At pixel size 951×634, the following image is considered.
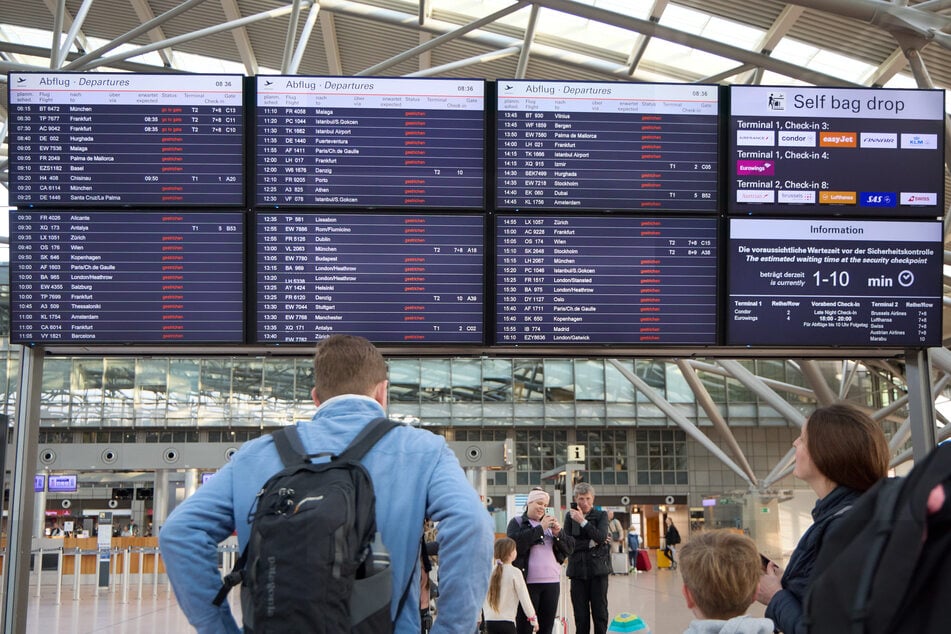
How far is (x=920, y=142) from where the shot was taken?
6910mm

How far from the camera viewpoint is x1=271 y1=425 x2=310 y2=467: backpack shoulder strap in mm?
2969

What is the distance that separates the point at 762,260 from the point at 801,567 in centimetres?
380

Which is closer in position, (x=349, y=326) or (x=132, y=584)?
(x=349, y=326)

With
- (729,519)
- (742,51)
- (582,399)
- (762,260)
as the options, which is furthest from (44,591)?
(582,399)

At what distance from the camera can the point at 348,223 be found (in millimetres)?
6727

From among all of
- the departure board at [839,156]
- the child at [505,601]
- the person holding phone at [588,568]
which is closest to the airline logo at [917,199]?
the departure board at [839,156]

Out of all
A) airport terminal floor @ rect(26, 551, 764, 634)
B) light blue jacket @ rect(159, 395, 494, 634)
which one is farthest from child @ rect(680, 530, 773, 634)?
airport terminal floor @ rect(26, 551, 764, 634)

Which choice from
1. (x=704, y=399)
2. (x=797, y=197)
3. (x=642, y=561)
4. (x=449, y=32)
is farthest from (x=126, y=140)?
(x=704, y=399)

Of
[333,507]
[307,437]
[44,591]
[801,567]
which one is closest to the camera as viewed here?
[333,507]

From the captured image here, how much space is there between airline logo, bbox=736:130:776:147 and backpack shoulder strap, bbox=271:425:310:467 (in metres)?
4.72

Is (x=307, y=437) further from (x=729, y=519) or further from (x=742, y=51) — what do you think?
(x=729, y=519)

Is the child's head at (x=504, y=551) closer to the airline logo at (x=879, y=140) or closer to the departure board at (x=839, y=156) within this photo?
the departure board at (x=839, y=156)

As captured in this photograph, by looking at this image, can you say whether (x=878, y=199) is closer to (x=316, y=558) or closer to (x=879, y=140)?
(x=879, y=140)

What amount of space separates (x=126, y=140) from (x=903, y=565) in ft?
20.4
